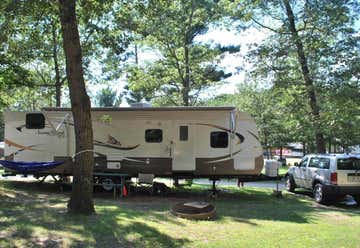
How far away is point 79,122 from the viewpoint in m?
9.53

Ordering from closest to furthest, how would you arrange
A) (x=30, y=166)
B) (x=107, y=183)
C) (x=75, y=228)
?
1. (x=75, y=228)
2. (x=30, y=166)
3. (x=107, y=183)

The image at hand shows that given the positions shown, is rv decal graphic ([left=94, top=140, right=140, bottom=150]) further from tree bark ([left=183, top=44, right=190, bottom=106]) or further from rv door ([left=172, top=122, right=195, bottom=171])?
tree bark ([left=183, top=44, right=190, bottom=106])

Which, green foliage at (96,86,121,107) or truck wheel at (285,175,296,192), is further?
green foliage at (96,86,121,107)

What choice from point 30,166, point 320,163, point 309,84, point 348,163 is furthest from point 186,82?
point 348,163

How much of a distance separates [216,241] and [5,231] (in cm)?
368

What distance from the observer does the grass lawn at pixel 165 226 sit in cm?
762

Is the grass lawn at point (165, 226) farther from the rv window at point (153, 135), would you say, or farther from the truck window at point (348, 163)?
the rv window at point (153, 135)

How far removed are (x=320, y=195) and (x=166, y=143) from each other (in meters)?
5.40

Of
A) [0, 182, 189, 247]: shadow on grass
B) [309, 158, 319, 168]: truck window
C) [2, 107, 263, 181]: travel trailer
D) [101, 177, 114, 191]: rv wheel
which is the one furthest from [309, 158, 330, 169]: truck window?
[101, 177, 114, 191]: rv wheel

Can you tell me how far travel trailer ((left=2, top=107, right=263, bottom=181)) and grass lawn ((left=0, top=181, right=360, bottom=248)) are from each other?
6.82 ft

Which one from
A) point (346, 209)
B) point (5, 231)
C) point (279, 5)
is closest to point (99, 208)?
point (5, 231)

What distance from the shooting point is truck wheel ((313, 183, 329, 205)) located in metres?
14.7

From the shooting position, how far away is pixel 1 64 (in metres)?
15.0

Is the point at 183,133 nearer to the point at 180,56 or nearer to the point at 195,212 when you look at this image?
the point at 195,212
